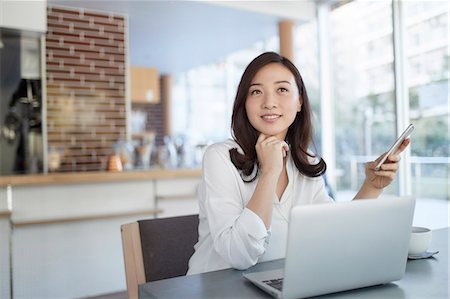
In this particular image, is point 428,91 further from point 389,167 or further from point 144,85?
point 144,85

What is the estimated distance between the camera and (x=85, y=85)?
4035 millimetres

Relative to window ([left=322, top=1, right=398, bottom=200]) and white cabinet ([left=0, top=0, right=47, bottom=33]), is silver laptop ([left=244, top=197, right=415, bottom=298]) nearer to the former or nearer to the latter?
white cabinet ([left=0, top=0, right=47, bottom=33])

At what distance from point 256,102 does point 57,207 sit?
6.30ft

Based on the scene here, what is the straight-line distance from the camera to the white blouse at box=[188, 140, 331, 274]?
3.13ft

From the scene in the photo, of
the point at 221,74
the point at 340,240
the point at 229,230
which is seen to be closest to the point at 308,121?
the point at 229,230

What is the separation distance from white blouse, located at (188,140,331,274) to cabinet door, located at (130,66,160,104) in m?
4.92

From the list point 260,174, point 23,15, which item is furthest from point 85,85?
point 260,174

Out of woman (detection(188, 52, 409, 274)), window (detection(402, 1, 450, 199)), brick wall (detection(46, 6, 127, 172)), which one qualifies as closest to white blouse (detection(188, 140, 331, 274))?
woman (detection(188, 52, 409, 274))

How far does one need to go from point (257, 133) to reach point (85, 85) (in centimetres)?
315

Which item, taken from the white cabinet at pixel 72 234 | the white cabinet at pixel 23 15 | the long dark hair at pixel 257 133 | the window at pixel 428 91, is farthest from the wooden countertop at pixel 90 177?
the window at pixel 428 91

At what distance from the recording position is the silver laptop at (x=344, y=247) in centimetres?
71

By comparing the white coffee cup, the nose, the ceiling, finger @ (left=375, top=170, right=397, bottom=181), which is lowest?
the white coffee cup

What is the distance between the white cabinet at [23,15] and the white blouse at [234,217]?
2505 millimetres

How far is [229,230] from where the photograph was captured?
0.99 meters
